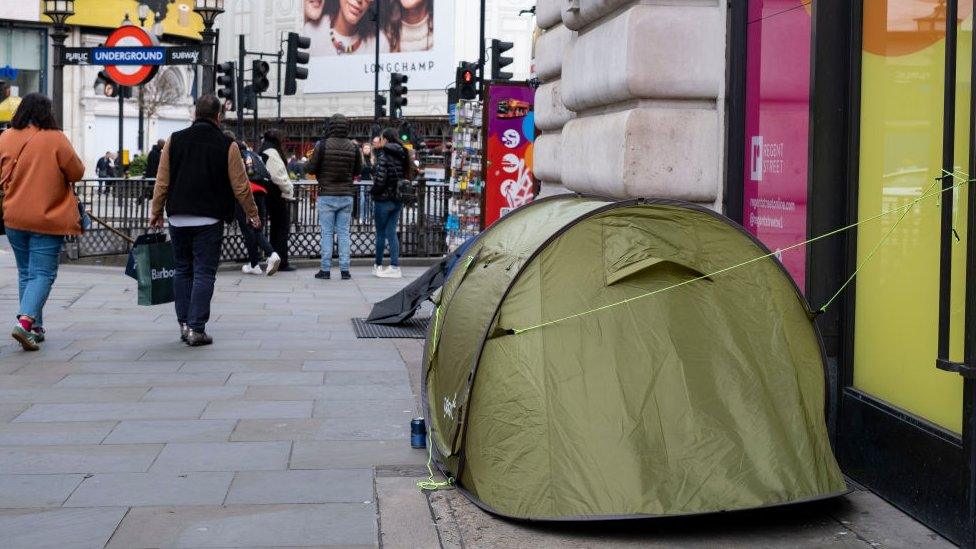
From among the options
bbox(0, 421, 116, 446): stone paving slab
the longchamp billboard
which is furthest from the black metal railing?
the longchamp billboard

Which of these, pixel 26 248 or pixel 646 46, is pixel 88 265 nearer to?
pixel 26 248

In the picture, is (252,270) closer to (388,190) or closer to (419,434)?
(388,190)

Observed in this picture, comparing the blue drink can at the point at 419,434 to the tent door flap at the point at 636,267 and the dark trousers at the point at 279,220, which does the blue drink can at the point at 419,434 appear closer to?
the tent door flap at the point at 636,267

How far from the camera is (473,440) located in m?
5.09

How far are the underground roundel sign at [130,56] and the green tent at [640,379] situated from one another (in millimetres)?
12526

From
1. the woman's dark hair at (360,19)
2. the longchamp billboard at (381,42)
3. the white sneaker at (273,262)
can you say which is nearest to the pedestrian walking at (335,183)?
the white sneaker at (273,262)

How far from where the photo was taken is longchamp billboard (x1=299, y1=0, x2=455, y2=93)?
66875mm

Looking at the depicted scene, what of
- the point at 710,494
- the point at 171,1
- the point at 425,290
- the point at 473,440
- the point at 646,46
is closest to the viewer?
the point at 710,494

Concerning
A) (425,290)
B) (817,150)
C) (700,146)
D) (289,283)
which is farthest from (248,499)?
(289,283)

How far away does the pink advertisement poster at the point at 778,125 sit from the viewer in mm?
6195

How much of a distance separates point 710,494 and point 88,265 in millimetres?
13133

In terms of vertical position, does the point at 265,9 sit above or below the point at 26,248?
above

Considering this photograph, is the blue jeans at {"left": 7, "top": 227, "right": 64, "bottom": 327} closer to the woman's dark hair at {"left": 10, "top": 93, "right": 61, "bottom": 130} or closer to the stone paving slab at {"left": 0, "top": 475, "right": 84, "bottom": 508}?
the woman's dark hair at {"left": 10, "top": 93, "right": 61, "bottom": 130}

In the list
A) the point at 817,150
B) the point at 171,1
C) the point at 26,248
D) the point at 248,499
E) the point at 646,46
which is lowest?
the point at 248,499
